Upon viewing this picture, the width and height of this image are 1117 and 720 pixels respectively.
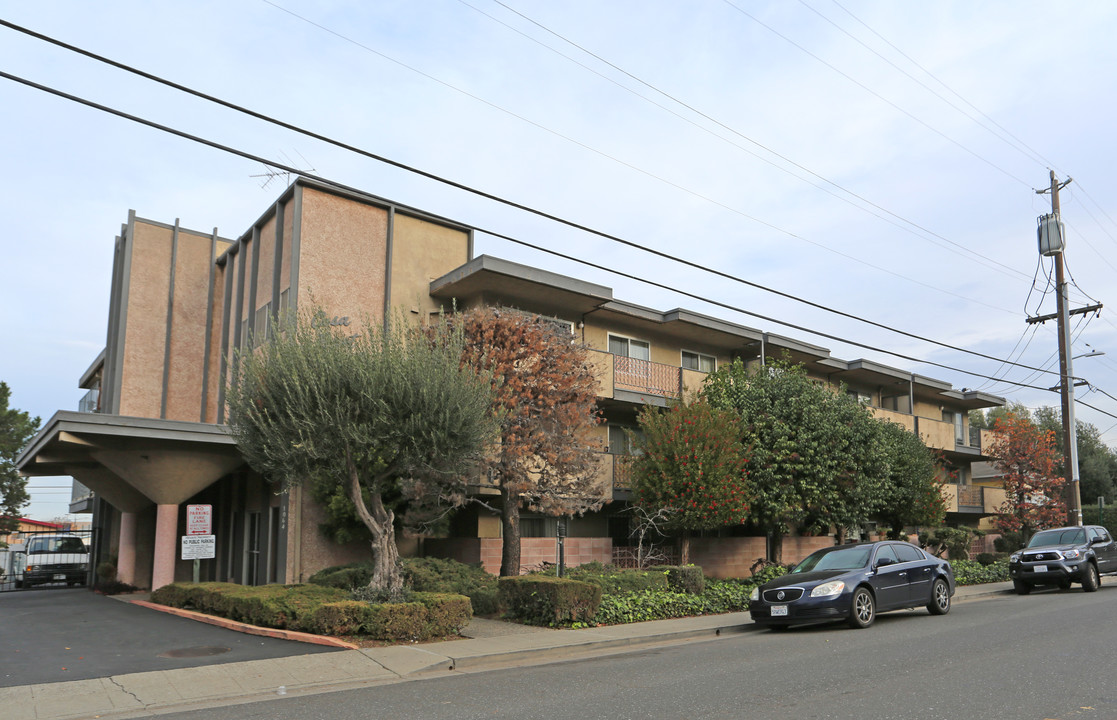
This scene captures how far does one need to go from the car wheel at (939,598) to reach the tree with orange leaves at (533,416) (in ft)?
22.3

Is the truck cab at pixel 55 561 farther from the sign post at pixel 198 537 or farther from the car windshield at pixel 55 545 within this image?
the sign post at pixel 198 537

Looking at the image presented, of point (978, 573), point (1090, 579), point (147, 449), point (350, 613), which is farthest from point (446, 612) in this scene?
point (978, 573)

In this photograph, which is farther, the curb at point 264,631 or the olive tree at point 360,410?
the olive tree at point 360,410

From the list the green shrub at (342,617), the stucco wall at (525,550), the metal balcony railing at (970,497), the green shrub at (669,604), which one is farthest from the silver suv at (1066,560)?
the green shrub at (342,617)

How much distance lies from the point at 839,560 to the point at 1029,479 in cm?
2406

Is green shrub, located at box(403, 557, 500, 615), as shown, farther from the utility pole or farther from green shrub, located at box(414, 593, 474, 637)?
the utility pole

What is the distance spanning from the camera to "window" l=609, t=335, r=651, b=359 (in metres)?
24.6

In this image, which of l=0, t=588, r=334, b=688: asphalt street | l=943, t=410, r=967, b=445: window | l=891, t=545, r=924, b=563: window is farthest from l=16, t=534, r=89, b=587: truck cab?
l=943, t=410, r=967, b=445: window

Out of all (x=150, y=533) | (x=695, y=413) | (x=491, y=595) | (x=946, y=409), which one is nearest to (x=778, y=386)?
(x=695, y=413)

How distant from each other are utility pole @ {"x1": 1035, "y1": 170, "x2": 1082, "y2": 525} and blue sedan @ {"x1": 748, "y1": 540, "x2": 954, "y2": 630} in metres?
12.0

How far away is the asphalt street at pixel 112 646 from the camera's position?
10.0m

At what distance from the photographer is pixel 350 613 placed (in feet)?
39.1

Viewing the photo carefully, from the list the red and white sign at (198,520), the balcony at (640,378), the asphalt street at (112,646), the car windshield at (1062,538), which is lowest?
the asphalt street at (112,646)

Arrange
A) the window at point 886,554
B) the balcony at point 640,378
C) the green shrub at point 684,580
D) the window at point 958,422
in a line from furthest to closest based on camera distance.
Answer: the window at point 958,422 → the balcony at point 640,378 → the green shrub at point 684,580 → the window at point 886,554
